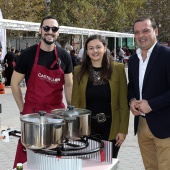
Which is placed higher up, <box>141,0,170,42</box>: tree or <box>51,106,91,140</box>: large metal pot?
<box>141,0,170,42</box>: tree

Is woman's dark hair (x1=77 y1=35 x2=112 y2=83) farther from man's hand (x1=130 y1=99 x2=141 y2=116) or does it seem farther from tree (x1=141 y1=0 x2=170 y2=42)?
tree (x1=141 y1=0 x2=170 y2=42)

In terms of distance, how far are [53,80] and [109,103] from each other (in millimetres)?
536

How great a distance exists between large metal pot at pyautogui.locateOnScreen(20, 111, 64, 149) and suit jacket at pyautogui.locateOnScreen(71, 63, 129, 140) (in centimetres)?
88

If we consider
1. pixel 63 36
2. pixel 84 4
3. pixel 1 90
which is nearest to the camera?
pixel 1 90

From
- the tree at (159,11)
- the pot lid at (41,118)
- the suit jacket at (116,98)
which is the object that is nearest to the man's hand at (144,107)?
the suit jacket at (116,98)

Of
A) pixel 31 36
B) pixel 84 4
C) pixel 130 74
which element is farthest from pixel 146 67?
pixel 31 36

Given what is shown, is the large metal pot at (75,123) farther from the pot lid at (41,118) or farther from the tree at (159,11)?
the tree at (159,11)

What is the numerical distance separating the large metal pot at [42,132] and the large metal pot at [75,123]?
12 centimetres

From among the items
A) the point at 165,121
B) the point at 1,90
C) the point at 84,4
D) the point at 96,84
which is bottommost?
the point at 1,90

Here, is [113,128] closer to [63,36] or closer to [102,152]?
[102,152]

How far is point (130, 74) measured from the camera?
319 cm

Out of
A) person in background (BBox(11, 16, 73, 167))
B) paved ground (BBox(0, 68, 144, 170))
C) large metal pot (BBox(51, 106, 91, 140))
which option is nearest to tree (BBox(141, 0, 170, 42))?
paved ground (BBox(0, 68, 144, 170))

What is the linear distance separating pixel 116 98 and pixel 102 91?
140 millimetres

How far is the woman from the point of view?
3.15m
